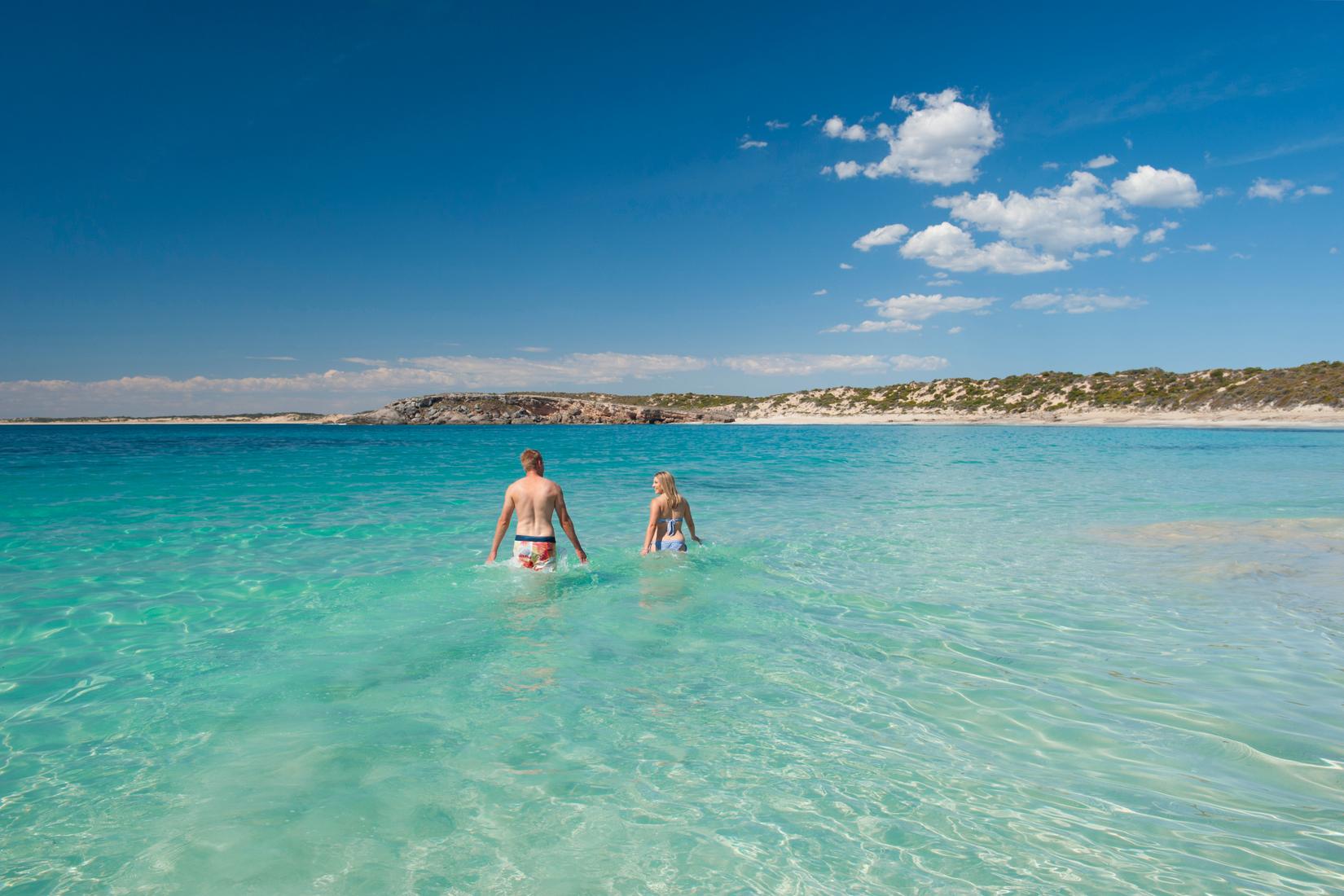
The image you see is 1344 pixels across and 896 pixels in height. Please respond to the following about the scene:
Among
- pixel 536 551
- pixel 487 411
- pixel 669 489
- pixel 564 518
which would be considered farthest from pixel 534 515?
pixel 487 411

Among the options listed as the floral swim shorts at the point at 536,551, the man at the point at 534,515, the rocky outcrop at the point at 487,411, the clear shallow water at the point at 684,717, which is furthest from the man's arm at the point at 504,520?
the rocky outcrop at the point at 487,411

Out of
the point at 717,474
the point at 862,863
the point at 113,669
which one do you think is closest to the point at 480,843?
the point at 862,863

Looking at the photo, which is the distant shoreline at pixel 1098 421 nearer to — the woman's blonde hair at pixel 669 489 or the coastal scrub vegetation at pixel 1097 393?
the coastal scrub vegetation at pixel 1097 393

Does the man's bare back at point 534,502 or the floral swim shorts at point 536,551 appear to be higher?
the man's bare back at point 534,502

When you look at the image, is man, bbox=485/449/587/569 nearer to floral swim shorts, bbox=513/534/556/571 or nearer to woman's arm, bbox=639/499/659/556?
floral swim shorts, bbox=513/534/556/571

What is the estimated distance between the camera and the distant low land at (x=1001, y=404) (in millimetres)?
70312

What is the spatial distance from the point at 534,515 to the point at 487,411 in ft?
503

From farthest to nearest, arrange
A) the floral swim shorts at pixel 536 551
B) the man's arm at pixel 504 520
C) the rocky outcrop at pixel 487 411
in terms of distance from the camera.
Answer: the rocky outcrop at pixel 487 411, the floral swim shorts at pixel 536 551, the man's arm at pixel 504 520

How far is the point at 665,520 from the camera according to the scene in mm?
11383

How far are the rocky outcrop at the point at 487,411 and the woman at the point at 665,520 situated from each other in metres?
142

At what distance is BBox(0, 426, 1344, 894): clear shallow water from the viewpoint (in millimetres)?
3680

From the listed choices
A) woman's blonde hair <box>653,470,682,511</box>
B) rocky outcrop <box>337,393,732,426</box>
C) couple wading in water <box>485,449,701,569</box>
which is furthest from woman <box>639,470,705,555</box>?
rocky outcrop <box>337,393,732,426</box>

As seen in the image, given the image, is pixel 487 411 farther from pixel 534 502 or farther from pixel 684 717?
pixel 684 717

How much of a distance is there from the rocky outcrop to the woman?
467 feet
